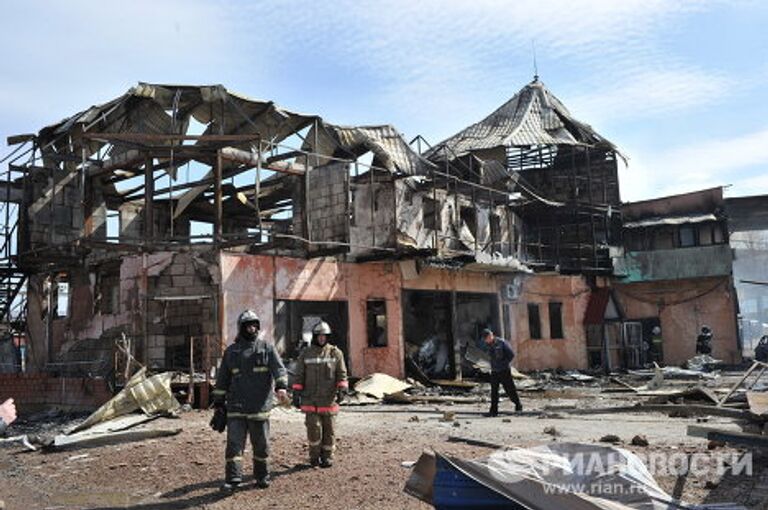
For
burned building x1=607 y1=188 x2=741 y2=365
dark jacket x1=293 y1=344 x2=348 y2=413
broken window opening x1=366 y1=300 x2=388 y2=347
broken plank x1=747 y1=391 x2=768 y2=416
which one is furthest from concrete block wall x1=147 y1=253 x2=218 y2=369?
burned building x1=607 y1=188 x2=741 y2=365

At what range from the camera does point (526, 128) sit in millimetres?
29016

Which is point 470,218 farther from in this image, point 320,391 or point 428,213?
point 320,391

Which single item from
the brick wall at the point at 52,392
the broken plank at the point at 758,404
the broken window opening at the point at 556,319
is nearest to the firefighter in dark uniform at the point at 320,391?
the broken plank at the point at 758,404

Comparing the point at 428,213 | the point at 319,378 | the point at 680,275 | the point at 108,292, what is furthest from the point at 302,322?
the point at 680,275

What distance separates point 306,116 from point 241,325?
38.4 ft

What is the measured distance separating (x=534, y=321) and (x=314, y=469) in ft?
62.1

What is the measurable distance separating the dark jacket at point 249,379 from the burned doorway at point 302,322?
8961 millimetres

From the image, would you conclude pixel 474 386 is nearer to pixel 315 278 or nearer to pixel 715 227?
pixel 315 278

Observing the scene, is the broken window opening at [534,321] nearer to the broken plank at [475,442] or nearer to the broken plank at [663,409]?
the broken plank at [663,409]

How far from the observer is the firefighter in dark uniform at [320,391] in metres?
7.64

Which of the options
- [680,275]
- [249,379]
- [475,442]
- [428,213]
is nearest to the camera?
[249,379]

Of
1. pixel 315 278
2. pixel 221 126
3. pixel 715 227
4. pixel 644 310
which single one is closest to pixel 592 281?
pixel 644 310

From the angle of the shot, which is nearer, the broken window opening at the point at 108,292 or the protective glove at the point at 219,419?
the protective glove at the point at 219,419

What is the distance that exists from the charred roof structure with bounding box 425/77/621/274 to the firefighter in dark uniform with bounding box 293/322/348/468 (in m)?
18.8
